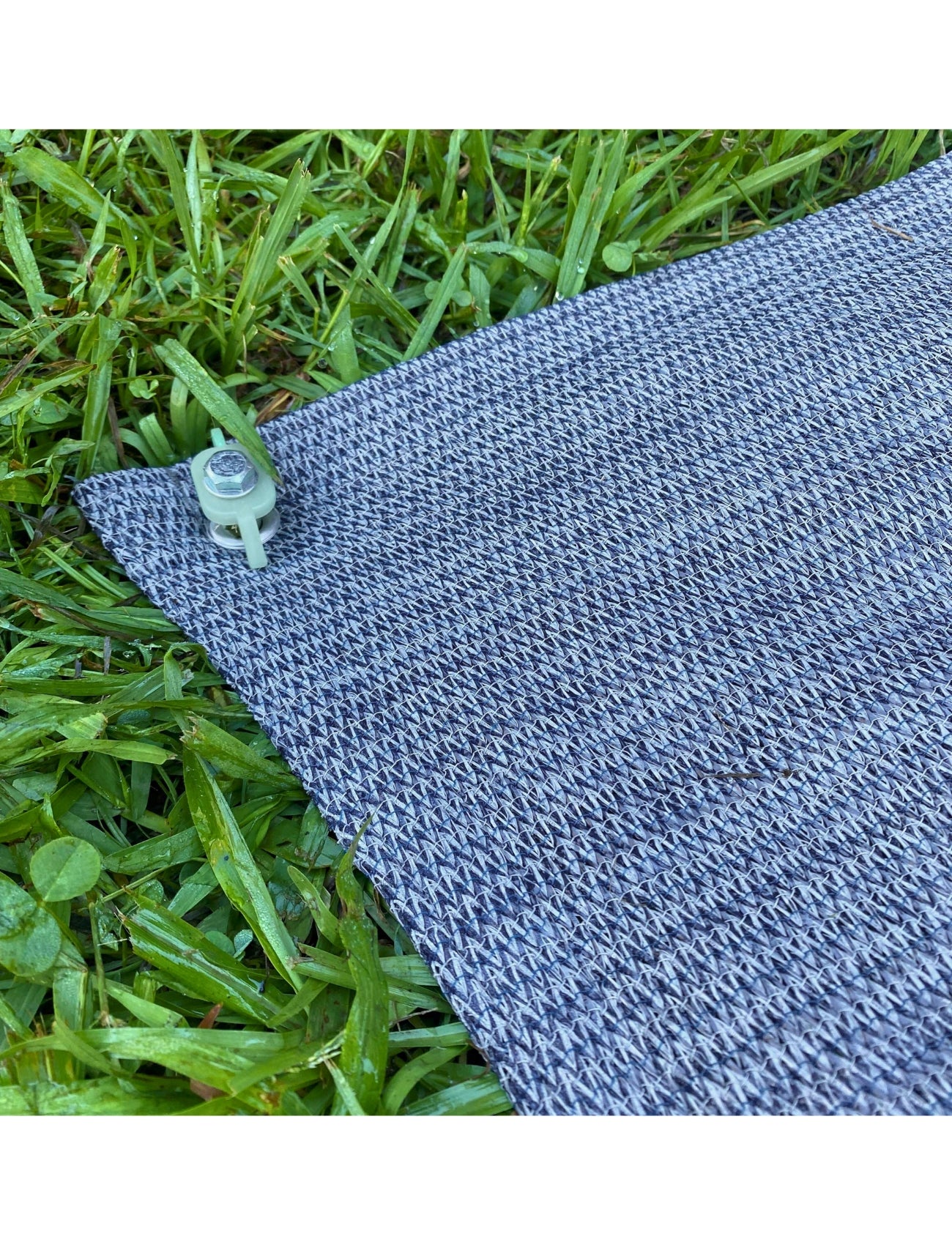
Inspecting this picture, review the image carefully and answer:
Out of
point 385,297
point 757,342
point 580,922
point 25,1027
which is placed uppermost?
point 757,342

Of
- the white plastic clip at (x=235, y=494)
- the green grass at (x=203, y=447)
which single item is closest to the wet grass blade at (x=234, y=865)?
the green grass at (x=203, y=447)

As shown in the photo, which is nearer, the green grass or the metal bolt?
the green grass

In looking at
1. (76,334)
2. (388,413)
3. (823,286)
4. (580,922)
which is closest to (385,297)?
(388,413)

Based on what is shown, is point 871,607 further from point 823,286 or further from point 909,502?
point 823,286

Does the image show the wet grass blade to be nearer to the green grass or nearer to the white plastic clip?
the green grass

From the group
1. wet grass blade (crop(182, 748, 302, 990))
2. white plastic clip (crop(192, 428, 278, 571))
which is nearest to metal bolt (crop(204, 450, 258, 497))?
white plastic clip (crop(192, 428, 278, 571))

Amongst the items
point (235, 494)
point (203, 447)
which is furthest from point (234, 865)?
point (203, 447)

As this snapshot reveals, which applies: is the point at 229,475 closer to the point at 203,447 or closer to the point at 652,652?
the point at 203,447
